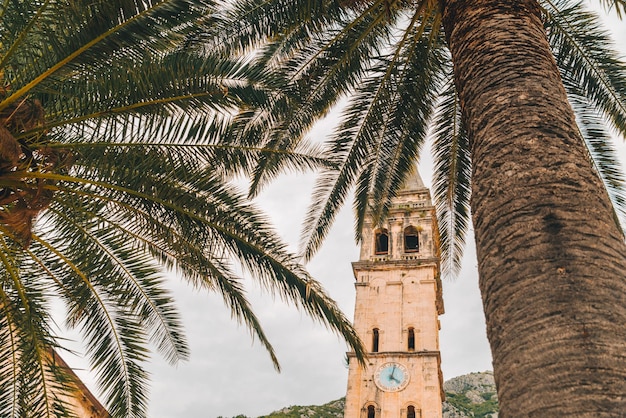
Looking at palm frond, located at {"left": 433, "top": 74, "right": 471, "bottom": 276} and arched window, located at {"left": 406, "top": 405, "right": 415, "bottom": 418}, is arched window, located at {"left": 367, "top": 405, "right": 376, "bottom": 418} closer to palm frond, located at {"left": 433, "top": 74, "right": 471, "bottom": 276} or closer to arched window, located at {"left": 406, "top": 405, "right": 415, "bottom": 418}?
arched window, located at {"left": 406, "top": 405, "right": 415, "bottom": 418}

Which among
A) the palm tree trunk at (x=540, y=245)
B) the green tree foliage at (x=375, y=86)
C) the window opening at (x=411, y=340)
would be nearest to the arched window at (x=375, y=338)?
the window opening at (x=411, y=340)

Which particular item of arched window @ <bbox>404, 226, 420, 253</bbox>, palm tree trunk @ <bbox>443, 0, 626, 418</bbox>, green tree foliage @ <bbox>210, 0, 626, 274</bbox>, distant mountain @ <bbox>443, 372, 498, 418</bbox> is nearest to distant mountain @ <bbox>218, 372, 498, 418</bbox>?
distant mountain @ <bbox>443, 372, 498, 418</bbox>

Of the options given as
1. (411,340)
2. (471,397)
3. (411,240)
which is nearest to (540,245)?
(411,340)

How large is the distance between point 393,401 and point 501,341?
2939 centimetres

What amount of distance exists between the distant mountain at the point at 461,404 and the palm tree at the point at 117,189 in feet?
134

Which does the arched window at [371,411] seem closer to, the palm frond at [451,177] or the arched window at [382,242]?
the arched window at [382,242]

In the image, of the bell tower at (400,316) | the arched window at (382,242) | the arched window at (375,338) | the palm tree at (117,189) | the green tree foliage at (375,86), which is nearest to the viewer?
the palm tree at (117,189)

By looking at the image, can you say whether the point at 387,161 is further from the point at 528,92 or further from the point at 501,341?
the point at 501,341

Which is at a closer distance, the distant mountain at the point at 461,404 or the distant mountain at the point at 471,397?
the distant mountain at the point at 461,404

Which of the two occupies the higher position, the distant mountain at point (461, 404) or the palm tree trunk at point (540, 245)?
the distant mountain at point (461, 404)

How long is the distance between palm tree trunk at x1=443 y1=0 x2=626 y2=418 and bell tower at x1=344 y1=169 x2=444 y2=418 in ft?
79.1

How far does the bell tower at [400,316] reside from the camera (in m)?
30.7

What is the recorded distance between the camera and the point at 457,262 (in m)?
10.5

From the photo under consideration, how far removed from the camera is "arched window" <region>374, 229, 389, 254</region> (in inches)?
1500
